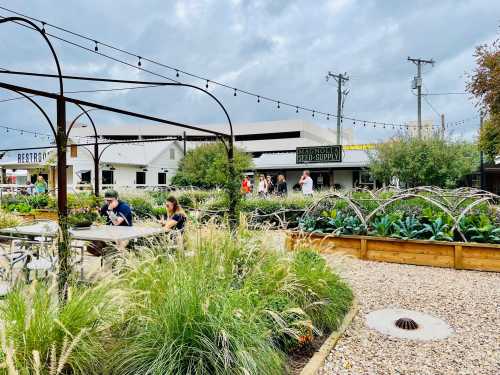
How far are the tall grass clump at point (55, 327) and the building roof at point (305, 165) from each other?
21898mm

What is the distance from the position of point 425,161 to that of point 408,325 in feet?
53.5

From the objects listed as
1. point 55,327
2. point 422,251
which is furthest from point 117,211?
point 422,251

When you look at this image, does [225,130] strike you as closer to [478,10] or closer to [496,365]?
[478,10]

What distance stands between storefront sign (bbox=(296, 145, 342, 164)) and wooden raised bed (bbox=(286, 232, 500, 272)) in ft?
59.7

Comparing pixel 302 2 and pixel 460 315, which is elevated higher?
pixel 302 2

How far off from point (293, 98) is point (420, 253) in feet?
41.0

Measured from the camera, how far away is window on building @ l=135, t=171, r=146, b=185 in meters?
29.9

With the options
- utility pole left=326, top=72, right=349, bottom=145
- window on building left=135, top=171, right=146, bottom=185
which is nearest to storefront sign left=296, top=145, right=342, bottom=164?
utility pole left=326, top=72, right=349, bottom=145

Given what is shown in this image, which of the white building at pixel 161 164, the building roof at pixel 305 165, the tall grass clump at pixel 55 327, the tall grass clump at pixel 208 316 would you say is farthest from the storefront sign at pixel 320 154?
the tall grass clump at pixel 55 327

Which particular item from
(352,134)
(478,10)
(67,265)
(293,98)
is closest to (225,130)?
(352,134)

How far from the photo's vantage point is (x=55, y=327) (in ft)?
6.33

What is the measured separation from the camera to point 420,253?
6000 mm

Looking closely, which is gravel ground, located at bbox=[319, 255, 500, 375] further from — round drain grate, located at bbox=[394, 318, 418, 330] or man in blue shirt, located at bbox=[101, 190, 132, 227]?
man in blue shirt, located at bbox=[101, 190, 132, 227]

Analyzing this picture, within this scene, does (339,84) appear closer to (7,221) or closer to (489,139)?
(489,139)
